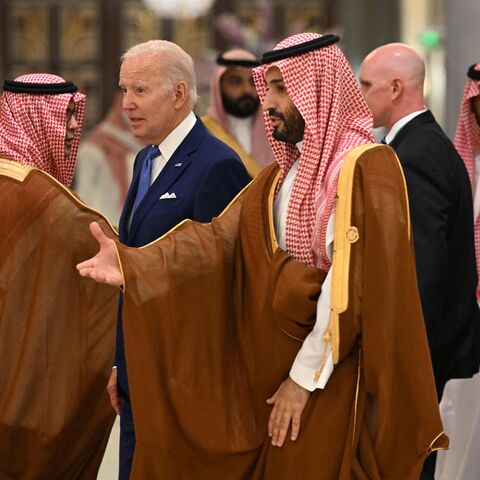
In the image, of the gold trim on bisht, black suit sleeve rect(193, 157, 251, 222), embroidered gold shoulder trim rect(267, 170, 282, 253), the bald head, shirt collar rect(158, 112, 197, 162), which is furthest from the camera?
the gold trim on bisht

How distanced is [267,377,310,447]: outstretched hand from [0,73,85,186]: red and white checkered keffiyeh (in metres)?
1.45

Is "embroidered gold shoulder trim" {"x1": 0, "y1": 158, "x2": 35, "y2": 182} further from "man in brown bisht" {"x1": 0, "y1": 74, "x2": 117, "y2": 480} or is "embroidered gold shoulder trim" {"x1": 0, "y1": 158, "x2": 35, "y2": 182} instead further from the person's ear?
the person's ear

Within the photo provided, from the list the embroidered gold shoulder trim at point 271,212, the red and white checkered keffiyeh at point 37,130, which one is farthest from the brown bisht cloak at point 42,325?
the embroidered gold shoulder trim at point 271,212

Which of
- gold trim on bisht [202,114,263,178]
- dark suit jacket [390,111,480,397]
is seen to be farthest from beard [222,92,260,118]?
dark suit jacket [390,111,480,397]

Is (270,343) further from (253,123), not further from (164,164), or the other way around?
(253,123)

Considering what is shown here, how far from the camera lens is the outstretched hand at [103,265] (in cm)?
360

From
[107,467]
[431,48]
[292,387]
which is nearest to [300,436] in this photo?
[292,387]

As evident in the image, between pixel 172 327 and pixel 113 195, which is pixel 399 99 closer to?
pixel 172 327

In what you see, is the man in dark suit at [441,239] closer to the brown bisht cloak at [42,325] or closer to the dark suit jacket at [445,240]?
the dark suit jacket at [445,240]

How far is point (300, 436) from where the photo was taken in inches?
142

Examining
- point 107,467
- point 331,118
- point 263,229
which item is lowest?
point 107,467

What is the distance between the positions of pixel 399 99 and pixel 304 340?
1654mm

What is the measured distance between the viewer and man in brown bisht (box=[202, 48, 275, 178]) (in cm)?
724

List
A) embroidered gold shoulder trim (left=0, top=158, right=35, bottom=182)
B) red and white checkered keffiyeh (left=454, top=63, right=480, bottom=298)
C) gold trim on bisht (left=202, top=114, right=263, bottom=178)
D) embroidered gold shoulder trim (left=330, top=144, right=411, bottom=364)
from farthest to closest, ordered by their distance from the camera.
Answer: gold trim on bisht (left=202, top=114, right=263, bottom=178), red and white checkered keffiyeh (left=454, top=63, right=480, bottom=298), embroidered gold shoulder trim (left=0, top=158, right=35, bottom=182), embroidered gold shoulder trim (left=330, top=144, right=411, bottom=364)
